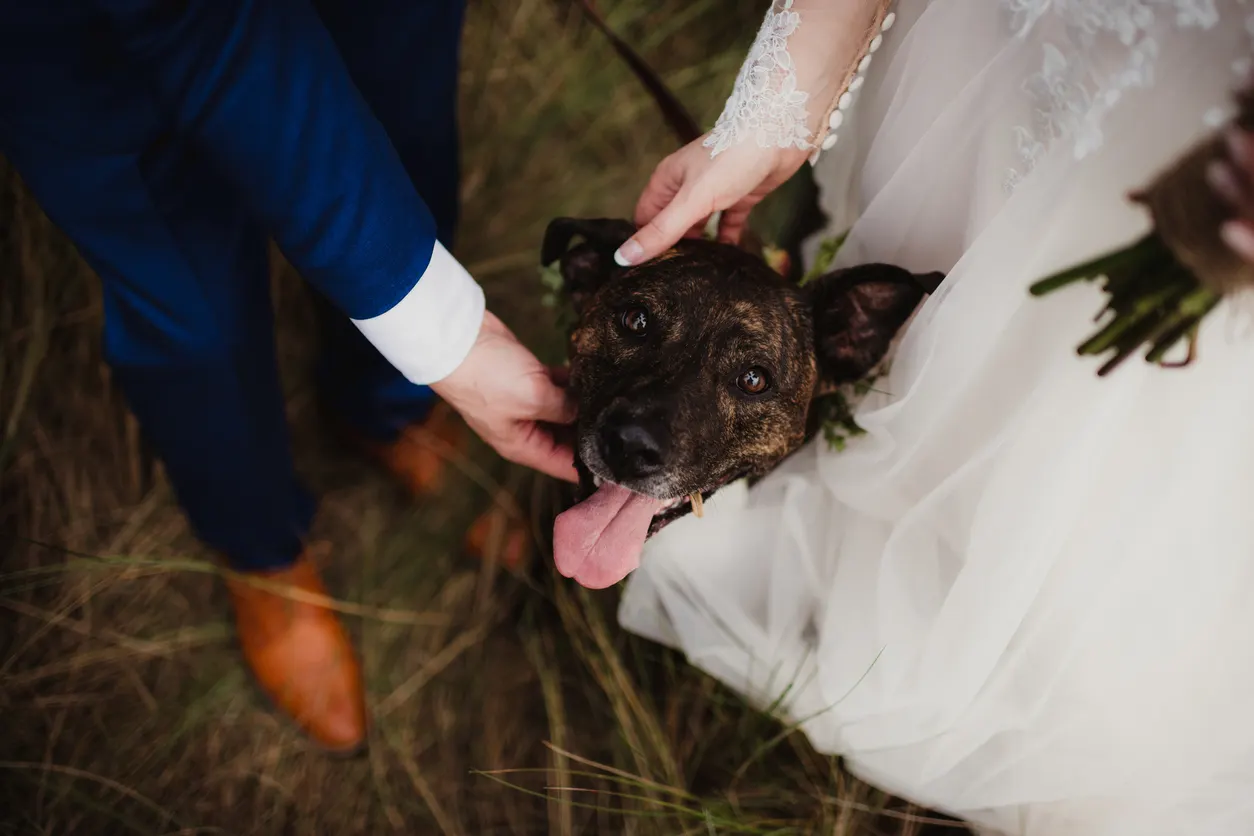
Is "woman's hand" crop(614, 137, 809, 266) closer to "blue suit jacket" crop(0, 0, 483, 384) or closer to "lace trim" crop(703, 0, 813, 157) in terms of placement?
"lace trim" crop(703, 0, 813, 157)

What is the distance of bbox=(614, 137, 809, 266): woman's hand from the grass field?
5.14 ft

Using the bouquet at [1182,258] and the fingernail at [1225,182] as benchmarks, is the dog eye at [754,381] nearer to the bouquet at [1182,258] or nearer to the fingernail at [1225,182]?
the bouquet at [1182,258]

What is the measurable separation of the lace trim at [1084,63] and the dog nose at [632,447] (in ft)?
3.18

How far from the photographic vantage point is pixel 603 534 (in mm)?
2199

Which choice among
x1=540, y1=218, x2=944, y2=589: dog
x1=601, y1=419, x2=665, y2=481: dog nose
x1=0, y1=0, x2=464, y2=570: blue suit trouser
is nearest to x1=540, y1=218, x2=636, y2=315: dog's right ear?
x1=540, y1=218, x2=944, y2=589: dog

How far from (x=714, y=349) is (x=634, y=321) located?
25 cm

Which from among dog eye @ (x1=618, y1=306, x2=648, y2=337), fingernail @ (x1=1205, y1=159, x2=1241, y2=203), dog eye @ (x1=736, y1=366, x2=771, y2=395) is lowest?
dog eye @ (x1=618, y1=306, x2=648, y2=337)

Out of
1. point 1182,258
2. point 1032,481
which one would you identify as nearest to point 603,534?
point 1032,481

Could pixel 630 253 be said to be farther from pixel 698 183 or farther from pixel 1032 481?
pixel 1032 481

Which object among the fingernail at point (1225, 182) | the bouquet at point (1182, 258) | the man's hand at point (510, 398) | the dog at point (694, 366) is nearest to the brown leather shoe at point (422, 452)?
the man's hand at point (510, 398)

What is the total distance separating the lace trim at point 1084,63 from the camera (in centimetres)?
144

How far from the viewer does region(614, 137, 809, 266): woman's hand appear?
78.2 inches

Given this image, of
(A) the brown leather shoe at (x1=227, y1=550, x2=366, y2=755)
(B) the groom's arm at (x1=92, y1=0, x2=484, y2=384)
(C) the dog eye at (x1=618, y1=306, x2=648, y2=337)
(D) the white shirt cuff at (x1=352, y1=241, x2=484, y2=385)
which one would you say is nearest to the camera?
(B) the groom's arm at (x1=92, y1=0, x2=484, y2=384)

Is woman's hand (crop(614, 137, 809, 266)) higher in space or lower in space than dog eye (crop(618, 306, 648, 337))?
higher
